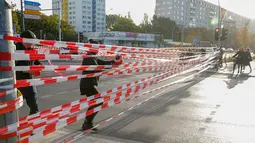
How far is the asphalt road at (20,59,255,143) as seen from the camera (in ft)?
14.8

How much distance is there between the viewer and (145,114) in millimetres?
5973

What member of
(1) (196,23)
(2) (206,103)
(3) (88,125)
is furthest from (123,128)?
(1) (196,23)

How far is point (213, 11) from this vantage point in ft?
497

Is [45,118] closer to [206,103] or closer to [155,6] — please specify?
[206,103]

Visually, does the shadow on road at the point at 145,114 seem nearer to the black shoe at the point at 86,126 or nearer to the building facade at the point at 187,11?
the black shoe at the point at 86,126

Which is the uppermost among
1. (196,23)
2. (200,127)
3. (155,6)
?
(155,6)

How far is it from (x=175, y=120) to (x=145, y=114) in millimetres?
776

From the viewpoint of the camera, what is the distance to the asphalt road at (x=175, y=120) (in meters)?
4.50

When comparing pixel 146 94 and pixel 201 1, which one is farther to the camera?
pixel 201 1

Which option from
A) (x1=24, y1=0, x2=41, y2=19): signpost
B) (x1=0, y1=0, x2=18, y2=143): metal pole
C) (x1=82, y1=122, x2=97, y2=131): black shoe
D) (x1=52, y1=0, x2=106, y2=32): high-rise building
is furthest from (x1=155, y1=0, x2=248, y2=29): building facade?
(x1=0, y1=0, x2=18, y2=143): metal pole

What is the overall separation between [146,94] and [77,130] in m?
3.89

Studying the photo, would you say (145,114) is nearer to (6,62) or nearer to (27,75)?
(27,75)

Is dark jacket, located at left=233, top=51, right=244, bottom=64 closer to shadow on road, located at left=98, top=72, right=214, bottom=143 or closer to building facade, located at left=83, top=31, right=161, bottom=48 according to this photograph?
shadow on road, located at left=98, top=72, right=214, bottom=143

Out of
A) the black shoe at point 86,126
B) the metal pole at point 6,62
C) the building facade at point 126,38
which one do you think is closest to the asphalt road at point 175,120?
the black shoe at point 86,126
